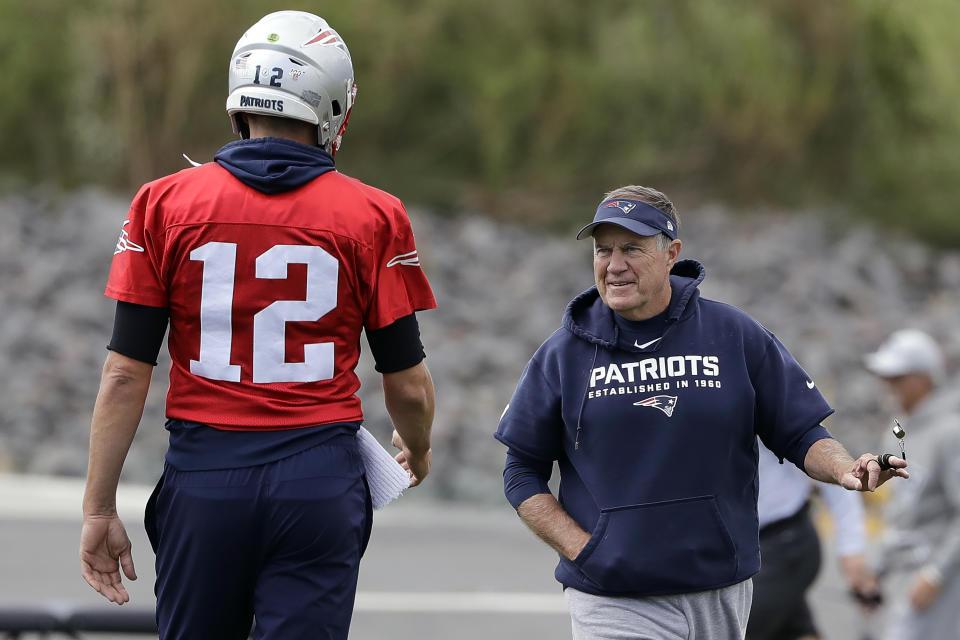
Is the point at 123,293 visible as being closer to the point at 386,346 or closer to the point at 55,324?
the point at 386,346

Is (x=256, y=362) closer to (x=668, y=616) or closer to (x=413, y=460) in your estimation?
(x=413, y=460)

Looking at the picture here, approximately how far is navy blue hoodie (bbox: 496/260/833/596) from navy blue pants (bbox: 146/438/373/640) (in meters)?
0.79

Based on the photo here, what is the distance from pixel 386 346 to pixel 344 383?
19cm

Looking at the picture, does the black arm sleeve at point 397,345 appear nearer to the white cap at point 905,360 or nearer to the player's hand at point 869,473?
the player's hand at point 869,473

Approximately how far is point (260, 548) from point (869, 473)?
1.55 m

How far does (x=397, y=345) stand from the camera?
3.73 m

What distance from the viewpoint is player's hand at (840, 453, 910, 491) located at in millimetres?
3490

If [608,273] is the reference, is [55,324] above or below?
above

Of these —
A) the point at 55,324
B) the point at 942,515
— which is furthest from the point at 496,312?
the point at 942,515

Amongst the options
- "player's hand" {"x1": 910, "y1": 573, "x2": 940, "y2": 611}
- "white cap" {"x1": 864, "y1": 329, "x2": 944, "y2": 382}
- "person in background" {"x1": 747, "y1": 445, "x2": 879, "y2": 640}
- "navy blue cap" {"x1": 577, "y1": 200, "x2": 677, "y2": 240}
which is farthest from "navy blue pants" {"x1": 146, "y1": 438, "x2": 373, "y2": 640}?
"white cap" {"x1": 864, "y1": 329, "x2": 944, "y2": 382}

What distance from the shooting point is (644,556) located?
13.0 feet

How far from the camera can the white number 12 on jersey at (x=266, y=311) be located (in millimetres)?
3438

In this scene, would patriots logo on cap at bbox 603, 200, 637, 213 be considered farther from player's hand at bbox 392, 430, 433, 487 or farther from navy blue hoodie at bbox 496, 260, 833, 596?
player's hand at bbox 392, 430, 433, 487

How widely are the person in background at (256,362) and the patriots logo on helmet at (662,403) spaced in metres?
0.83
